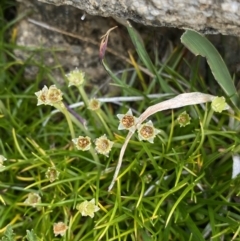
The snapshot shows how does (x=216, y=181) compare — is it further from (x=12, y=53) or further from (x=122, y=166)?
(x=12, y=53)

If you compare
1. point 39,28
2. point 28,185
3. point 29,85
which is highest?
point 39,28

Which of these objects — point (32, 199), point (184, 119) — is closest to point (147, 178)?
point (184, 119)

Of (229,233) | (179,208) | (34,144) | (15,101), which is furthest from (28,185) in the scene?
(229,233)

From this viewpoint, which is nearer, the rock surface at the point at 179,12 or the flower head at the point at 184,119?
the rock surface at the point at 179,12

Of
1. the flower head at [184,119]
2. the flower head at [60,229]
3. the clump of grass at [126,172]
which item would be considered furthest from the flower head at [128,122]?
the flower head at [60,229]

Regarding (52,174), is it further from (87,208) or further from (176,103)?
(176,103)

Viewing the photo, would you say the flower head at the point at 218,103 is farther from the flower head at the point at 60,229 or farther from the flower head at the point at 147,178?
the flower head at the point at 60,229

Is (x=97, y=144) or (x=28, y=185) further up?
(x=97, y=144)
